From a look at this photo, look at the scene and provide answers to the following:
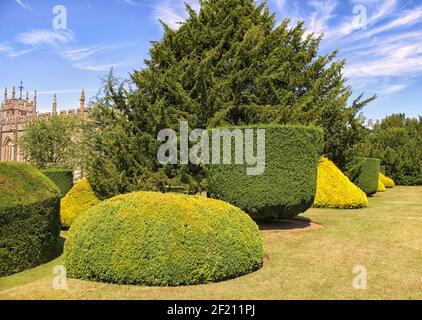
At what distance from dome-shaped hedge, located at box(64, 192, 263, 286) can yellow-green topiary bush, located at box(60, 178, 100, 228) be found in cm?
576

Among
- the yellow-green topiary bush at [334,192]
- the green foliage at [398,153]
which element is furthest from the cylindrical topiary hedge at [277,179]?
the green foliage at [398,153]

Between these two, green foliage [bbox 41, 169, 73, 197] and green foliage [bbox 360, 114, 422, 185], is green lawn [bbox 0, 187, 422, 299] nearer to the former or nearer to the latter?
green foliage [bbox 41, 169, 73, 197]

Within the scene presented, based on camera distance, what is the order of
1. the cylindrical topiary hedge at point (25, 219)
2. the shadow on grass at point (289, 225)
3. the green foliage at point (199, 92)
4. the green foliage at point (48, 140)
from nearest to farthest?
the cylindrical topiary hedge at point (25, 219) < the shadow on grass at point (289, 225) < the green foliage at point (199, 92) < the green foliage at point (48, 140)

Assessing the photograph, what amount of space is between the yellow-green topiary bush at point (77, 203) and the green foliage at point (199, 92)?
0.37m

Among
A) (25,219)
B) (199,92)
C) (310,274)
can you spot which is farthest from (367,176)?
(25,219)

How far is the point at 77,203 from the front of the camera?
13.5 metres

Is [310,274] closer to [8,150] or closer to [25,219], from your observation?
[25,219]

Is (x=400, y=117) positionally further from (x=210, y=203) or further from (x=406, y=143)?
(x=210, y=203)

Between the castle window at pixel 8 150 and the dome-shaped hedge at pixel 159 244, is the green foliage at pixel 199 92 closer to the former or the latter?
the dome-shaped hedge at pixel 159 244

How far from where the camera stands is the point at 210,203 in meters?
8.24

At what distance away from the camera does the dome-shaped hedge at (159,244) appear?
266 inches

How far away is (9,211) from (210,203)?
4429mm
